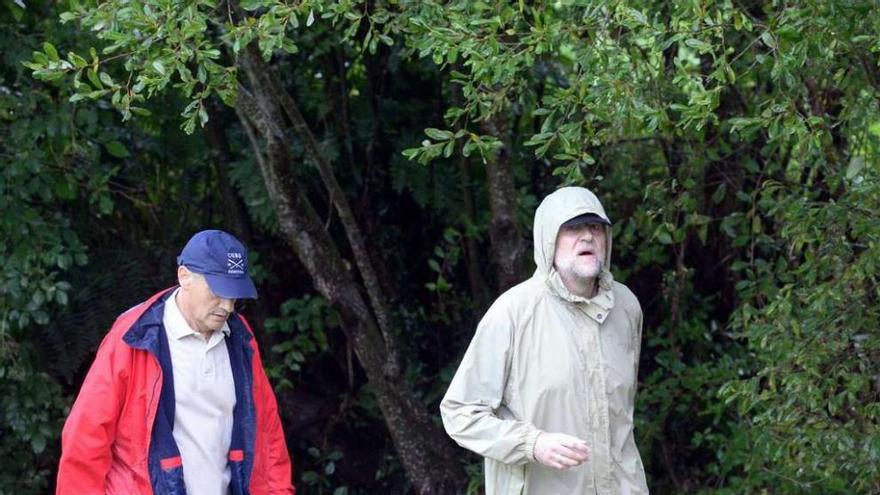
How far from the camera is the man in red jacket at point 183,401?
15.2 ft

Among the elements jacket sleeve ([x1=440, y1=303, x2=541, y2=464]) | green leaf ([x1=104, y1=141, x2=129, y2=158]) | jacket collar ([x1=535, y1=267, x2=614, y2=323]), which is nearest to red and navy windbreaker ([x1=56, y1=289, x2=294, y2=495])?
jacket sleeve ([x1=440, y1=303, x2=541, y2=464])

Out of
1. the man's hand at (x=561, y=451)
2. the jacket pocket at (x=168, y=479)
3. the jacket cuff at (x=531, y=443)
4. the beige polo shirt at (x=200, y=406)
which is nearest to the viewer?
the man's hand at (x=561, y=451)

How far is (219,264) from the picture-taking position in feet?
15.8

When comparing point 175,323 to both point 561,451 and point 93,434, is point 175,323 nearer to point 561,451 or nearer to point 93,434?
point 93,434

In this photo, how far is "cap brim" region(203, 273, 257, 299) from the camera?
15.7 ft

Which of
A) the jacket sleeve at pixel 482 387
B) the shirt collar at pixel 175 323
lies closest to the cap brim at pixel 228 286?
the shirt collar at pixel 175 323

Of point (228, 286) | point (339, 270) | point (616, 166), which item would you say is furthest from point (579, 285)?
point (616, 166)

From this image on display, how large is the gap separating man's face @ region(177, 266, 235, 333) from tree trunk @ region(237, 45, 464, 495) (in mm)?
2329

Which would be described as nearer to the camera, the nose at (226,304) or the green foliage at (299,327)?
the nose at (226,304)

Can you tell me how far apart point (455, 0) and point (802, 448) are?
96.4 inches

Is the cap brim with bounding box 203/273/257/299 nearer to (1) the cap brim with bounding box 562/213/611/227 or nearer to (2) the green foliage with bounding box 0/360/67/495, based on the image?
(1) the cap brim with bounding box 562/213/611/227

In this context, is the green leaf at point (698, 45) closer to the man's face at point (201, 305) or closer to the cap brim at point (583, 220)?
the cap brim at point (583, 220)

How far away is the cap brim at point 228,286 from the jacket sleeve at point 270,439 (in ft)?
1.10

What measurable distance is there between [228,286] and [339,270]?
271 centimetres
